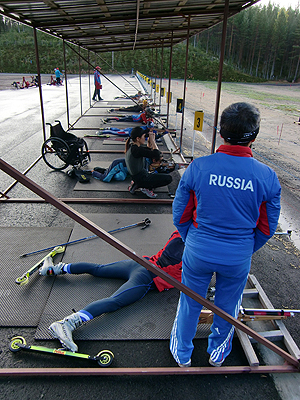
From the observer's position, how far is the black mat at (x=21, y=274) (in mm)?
2617

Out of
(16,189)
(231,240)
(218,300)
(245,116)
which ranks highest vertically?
(245,116)

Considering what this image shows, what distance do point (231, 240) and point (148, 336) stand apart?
1.18m

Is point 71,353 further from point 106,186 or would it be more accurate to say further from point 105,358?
point 106,186

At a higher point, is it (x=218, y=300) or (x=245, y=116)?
(x=245, y=116)

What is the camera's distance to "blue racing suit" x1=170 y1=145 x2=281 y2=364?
171 centimetres

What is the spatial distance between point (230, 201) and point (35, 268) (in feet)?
7.21

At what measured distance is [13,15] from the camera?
4.79 m

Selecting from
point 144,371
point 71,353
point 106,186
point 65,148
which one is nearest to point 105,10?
point 65,148

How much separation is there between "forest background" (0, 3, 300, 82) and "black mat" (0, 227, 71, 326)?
4474 centimetres

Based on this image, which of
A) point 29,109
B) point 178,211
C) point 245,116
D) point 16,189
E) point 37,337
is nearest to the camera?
point 245,116

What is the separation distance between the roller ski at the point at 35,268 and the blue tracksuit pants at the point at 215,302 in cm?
153

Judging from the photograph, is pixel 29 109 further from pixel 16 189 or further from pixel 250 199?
pixel 250 199

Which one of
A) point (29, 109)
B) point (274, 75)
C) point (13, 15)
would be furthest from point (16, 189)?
point (274, 75)

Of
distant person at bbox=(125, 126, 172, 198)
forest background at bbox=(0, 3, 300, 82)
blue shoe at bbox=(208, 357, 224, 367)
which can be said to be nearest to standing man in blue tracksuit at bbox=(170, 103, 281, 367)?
blue shoe at bbox=(208, 357, 224, 367)
